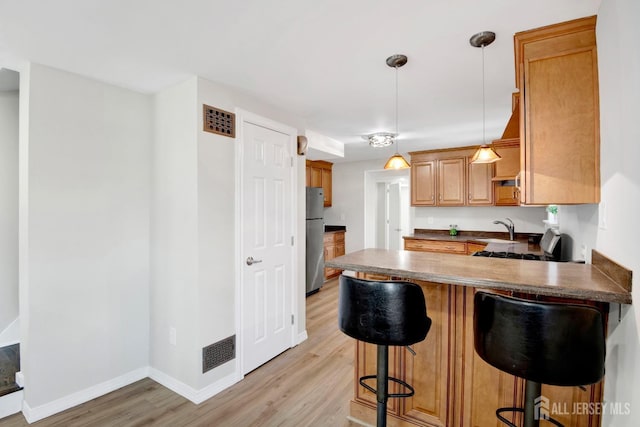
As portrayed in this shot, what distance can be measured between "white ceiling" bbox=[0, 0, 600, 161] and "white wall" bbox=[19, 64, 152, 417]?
0.26 meters

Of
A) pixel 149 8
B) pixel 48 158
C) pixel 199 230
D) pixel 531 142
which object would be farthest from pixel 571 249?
pixel 48 158

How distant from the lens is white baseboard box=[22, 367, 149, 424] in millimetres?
2018

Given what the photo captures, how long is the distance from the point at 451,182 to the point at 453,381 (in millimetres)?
3545

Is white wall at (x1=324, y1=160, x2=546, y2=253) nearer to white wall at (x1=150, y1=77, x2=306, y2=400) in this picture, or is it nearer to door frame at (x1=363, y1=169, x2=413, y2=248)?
door frame at (x1=363, y1=169, x2=413, y2=248)

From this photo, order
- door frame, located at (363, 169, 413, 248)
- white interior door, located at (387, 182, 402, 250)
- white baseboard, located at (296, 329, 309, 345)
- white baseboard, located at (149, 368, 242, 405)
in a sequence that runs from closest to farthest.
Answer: white baseboard, located at (149, 368, 242, 405) < white baseboard, located at (296, 329, 309, 345) < door frame, located at (363, 169, 413, 248) < white interior door, located at (387, 182, 402, 250)

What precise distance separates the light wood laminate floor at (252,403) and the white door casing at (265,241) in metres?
0.24

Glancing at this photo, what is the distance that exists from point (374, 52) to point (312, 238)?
3179 mm

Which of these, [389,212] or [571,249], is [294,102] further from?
[389,212]

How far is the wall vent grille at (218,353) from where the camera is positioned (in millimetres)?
2281

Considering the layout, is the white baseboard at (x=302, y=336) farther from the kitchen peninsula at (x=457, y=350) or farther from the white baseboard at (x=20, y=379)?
the white baseboard at (x=20, y=379)

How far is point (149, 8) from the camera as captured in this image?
4.87 feet

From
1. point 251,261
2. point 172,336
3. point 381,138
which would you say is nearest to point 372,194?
point 381,138

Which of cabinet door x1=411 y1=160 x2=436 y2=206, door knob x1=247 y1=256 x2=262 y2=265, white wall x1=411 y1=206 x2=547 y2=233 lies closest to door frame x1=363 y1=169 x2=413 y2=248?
white wall x1=411 y1=206 x2=547 y2=233

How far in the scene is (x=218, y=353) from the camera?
2365 millimetres
